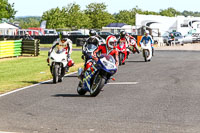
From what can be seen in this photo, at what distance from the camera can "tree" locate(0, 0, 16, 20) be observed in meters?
71.7

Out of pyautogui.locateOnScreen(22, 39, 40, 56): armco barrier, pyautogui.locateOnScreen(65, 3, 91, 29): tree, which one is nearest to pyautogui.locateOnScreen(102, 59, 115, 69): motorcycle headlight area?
pyautogui.locateOnScreen(22, 39, 40, 56): armco barrier

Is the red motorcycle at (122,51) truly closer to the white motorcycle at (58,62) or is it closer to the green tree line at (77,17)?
the white motorcycle at (58,62)

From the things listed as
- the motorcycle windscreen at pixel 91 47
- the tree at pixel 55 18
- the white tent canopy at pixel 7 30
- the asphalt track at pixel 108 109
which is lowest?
the asphalt track at pixel 108 109

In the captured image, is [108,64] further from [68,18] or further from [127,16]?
[127,16]

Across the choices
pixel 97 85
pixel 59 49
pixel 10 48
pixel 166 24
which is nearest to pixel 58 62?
pixel 59 49

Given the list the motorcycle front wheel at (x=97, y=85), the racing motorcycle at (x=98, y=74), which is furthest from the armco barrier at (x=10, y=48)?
the motorcycle front wheel at (x=97, y=85)

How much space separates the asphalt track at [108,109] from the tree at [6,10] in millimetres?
58964

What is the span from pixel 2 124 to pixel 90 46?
369 inches

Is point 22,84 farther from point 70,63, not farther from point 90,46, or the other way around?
point 90,46

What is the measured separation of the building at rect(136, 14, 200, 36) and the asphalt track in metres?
45.7

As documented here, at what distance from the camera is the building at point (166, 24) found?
60.1m

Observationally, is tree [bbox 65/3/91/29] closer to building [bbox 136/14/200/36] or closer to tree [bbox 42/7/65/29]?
tree [bbox 42/7/65/29]

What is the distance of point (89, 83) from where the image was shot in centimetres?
1155

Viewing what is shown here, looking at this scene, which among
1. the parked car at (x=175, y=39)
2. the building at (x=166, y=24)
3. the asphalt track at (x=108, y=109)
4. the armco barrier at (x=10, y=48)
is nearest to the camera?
Answer: the asphalt track at (x=108, y=109)
